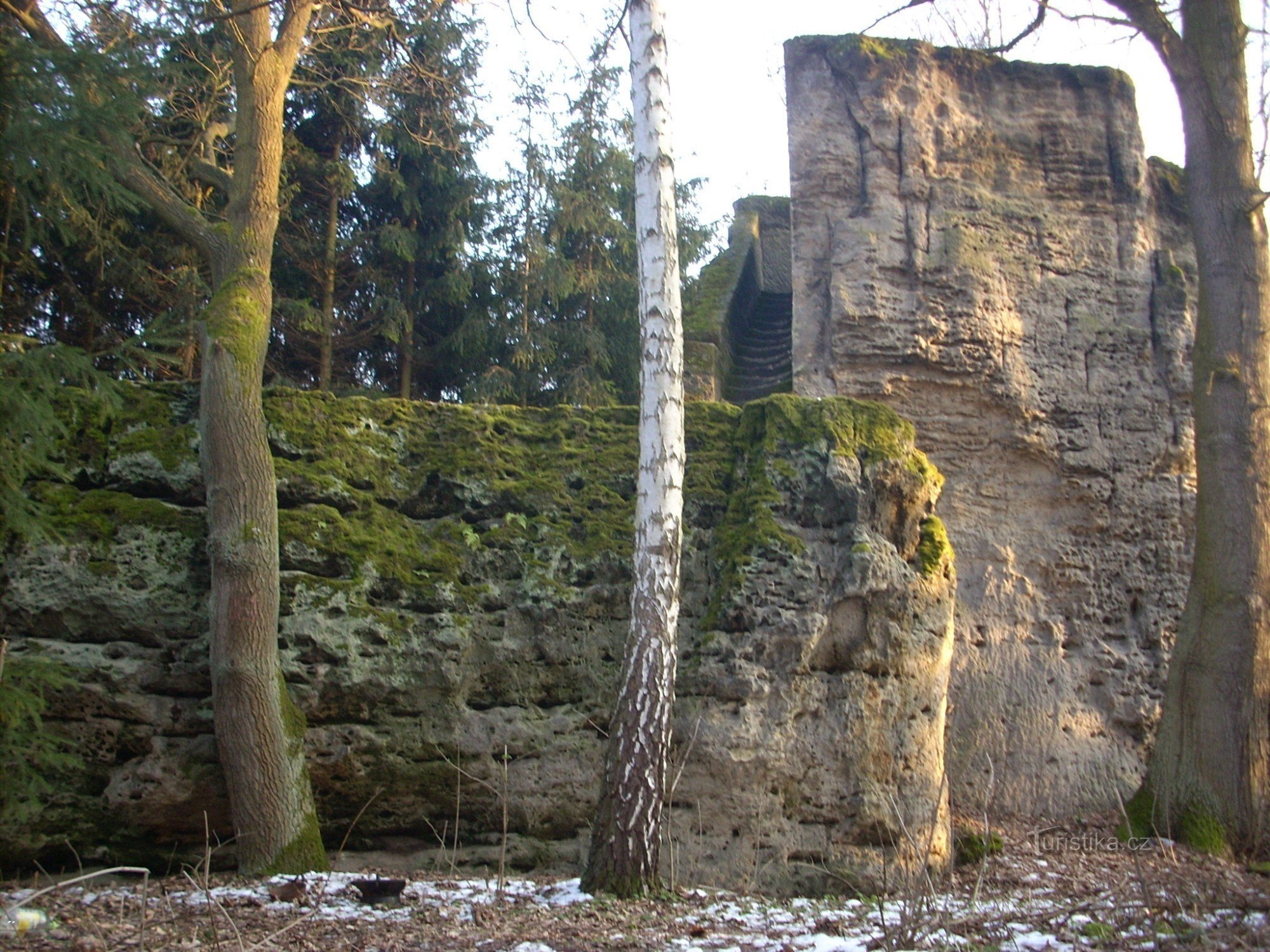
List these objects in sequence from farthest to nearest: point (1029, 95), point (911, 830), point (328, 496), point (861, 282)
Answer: point (1029, 95), point (861, 282), point (328, 496), point (911, 830)

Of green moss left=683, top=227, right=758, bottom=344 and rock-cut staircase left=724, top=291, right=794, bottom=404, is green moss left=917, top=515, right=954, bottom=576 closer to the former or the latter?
rock-cut staircase left=724, top=291, right=794, bottom=404

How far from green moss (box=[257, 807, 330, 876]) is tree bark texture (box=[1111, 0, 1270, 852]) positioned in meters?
6.36

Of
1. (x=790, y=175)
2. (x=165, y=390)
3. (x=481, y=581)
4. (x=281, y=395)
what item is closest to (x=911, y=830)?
(x=481, y=581)

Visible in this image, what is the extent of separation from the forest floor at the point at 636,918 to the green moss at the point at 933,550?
86.6 inches

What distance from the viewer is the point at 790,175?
1135 cm

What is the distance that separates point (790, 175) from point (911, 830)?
23.0 feet

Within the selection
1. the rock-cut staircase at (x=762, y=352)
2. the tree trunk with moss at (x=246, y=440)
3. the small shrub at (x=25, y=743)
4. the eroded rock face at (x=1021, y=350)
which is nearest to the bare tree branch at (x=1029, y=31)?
the eroded rock face at (x=1021, y=350)

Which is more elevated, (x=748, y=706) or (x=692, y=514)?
(x=692, y=514)

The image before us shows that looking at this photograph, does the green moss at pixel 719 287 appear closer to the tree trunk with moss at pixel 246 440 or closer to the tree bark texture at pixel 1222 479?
the tree bark texture at pixel 1222 479

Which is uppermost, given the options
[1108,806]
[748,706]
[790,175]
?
[790,175]

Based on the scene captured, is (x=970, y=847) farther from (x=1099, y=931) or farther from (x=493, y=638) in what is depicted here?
(x=493, y=638)

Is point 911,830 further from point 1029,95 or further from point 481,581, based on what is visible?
point 1029,95

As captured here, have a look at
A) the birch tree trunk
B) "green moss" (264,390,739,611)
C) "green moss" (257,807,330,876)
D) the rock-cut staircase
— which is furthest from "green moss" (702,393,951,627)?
the rock-cut staircase

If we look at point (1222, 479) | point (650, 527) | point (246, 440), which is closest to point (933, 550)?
point (650, 527)
